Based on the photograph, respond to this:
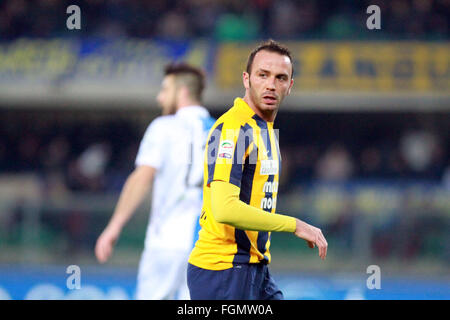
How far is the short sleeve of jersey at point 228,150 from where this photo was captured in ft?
11.2

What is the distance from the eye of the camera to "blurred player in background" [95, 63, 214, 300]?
206 inches

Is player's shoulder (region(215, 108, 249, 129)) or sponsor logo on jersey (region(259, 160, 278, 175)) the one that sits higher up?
player's shoulder (region(215, 108, 249, 129))

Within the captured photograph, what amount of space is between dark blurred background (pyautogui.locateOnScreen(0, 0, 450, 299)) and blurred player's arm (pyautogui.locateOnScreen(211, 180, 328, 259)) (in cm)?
694

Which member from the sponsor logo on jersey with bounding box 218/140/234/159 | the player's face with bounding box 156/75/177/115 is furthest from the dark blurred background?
the sponsor logo on jersey with bounding box 218/140/234/159

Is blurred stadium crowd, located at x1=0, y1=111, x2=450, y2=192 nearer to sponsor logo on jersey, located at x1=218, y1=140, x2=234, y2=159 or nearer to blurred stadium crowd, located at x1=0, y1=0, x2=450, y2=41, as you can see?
blurred stadium crowd, located at x1=0, y1=0, x2=450, y2=41

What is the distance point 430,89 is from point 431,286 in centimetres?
469

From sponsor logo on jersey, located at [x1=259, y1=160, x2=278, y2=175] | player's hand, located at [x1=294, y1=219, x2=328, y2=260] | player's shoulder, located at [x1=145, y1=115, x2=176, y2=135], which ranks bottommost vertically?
player's hand, located at [x1=294, y1=219, x2=328, y2=260]

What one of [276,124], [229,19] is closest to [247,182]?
[276,124]

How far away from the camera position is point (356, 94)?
13.7 m

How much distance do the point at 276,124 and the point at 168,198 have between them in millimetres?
9406

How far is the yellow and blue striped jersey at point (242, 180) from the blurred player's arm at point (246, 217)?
0.10 metres

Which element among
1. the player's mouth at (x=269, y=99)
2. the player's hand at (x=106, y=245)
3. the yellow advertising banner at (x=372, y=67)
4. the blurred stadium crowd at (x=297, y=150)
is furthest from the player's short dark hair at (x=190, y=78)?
the yellow advertising banner at (x=372, y=67)

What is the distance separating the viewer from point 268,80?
3594 mm

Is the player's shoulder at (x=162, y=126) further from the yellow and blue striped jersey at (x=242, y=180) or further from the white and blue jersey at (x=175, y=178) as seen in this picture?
the yellow and blue striped jersey at (x=242, y=180)
